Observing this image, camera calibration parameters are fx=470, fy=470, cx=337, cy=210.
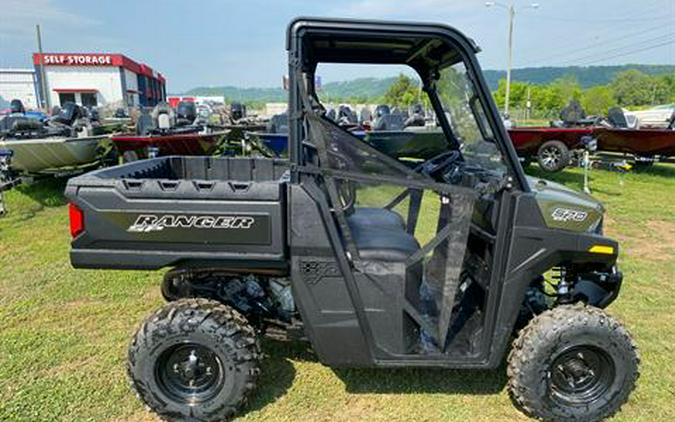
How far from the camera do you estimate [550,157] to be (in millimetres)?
10016

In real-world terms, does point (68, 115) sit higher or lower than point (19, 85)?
lower

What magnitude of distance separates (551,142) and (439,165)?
26.0 feet

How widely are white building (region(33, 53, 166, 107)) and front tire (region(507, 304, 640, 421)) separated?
47.6 m

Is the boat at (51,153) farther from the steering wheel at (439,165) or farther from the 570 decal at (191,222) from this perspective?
the steering wheel at (439,165)

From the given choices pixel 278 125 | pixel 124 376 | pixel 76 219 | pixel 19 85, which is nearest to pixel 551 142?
pixel 278 125

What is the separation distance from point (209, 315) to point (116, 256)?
0.57m

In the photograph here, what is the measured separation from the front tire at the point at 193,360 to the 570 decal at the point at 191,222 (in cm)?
47

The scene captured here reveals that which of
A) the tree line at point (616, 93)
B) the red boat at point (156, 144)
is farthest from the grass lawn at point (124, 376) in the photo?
the tree line at point (616, 93)

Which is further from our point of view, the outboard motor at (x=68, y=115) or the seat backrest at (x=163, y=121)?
the outboard motor at (x=68, y=115)

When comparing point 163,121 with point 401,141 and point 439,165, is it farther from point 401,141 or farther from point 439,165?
point 439,165

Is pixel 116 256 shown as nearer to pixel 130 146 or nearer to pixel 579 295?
pixel 579 295

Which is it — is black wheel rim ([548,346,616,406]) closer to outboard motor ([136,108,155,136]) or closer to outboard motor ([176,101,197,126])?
outboard motor ([136,108,155,136])

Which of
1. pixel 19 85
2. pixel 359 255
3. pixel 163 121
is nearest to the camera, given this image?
pixel 359 255

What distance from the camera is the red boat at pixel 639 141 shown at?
33.3 feet
